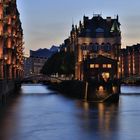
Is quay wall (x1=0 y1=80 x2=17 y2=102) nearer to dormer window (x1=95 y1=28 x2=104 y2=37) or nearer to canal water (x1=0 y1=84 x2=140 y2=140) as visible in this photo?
canal water (x1=0 y1=84 x2=140 y2=140)

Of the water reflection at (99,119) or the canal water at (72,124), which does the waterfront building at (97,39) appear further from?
the canal water at (72,124)

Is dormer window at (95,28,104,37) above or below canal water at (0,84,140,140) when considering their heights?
above

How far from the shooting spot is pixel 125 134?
5669 cm

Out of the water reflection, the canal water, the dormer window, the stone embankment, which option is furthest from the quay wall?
the dormer window

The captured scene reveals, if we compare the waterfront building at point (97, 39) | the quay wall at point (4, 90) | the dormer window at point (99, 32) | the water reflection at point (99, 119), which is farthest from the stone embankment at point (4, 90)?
the dormer window at point (99, 32)

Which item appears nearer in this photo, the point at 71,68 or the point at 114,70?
the point at 114,70

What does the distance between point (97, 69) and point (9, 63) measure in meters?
20.7

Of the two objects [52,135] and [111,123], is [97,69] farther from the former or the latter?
[52,135]

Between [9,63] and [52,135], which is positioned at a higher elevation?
[9,63]

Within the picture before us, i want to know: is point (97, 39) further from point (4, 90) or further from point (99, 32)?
point (4, 90)

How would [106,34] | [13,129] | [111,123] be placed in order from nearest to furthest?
[13,129], [111,123], [106,34]

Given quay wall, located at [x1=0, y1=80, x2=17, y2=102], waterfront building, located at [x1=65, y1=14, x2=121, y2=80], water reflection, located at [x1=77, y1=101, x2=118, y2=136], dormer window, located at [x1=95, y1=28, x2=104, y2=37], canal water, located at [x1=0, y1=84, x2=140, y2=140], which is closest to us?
canal water, located at [x1=0, y1=84, x2=140, y2=140]

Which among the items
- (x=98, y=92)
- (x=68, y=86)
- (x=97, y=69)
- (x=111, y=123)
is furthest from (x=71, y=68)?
(x=111, y=123)

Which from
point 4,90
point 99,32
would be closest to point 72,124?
point 4,90
